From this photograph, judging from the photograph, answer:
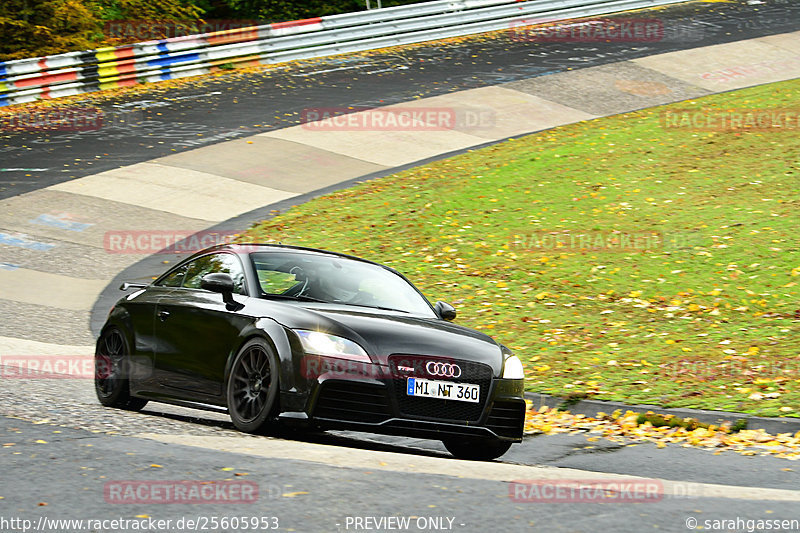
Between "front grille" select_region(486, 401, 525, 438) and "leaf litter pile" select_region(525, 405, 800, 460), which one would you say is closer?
"front grille" select_region(486, 401, 525, 438)

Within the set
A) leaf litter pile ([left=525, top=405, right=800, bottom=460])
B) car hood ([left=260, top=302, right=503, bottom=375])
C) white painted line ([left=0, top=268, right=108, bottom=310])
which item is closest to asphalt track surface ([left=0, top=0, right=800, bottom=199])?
white painted line ([left=0, top=268, right=108, bottom=310])

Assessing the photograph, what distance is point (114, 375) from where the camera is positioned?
8812 mm

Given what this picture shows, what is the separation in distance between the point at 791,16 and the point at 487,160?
1614cm

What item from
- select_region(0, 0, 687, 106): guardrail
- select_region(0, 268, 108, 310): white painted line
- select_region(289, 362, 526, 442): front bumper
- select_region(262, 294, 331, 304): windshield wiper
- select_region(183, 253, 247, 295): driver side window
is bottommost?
select_region(0, 268, 108, 310): white painted line

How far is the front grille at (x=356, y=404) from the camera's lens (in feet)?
22.8

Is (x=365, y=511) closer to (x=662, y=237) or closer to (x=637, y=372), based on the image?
(x=637, y=372)

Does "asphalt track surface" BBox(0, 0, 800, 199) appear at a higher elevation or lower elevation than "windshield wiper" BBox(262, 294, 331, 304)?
higher

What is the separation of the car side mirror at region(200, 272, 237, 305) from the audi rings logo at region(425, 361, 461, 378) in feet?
5.25

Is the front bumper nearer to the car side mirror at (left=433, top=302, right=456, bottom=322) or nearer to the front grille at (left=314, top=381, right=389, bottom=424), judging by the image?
the front grille at (left=314, top=381, right=389, bottom=424)

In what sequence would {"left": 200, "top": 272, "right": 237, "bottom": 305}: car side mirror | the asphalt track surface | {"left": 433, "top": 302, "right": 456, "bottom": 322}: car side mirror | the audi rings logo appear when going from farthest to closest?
the asphalt track surface, {"left": 433, "top": 302, "right": 456, "bottom": 322}: car side mirror, {"left": 200, "top": 272, "right": 237, "bottom": 305}: car side mirror, the audi rings logo

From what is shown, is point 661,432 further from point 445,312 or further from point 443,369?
point 443,369

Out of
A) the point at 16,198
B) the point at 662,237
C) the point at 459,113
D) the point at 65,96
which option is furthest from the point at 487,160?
the point at 65,96

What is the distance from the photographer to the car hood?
7094 mm

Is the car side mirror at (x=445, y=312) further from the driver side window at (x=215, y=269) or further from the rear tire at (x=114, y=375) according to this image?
the rear tire at (x=114, y=375)
